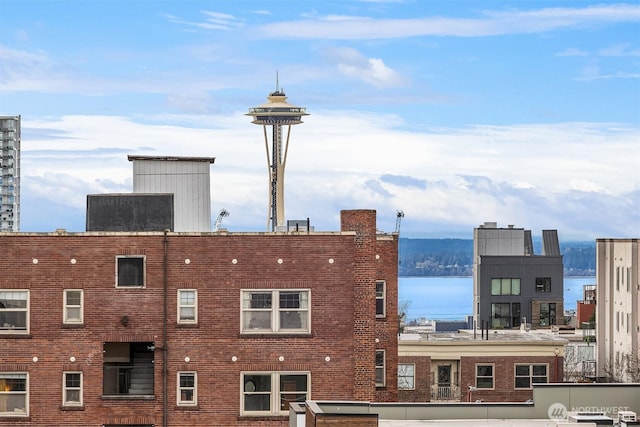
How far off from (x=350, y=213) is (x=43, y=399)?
39.3ft

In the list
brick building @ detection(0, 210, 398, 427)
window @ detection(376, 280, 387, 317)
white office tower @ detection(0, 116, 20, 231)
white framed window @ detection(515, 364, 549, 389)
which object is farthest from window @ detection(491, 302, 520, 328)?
brick building @ detection(0, 210, 398, 427)

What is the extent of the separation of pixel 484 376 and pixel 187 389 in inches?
1291

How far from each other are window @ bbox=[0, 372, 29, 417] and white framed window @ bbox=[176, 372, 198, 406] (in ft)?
16.6

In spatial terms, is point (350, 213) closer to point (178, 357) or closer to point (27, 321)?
point (178, 357)

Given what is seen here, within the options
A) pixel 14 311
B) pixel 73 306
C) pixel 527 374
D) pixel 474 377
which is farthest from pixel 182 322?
pixel 527 374

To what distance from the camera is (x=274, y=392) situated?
159 feet

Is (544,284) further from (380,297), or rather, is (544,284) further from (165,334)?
(165,334)

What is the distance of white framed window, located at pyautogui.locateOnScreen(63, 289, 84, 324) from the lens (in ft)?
160

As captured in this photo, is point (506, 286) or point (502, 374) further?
point (506, 286)

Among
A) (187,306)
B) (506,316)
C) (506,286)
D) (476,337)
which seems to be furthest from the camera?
(506,286)

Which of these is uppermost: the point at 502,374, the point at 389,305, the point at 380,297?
the point at 380,297

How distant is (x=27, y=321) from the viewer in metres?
48.5

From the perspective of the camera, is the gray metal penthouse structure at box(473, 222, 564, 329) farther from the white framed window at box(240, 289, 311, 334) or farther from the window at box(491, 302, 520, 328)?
the white framed window at box(240, 289, 311, 334)

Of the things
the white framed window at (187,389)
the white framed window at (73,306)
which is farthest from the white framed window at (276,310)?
the white framed window at (73,306)
